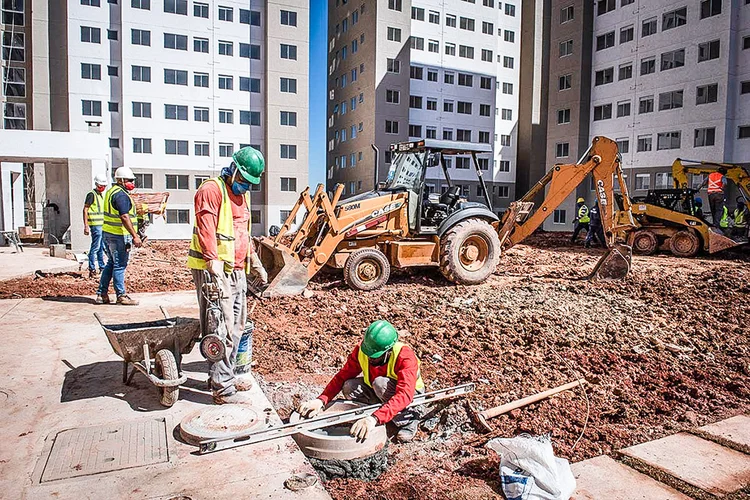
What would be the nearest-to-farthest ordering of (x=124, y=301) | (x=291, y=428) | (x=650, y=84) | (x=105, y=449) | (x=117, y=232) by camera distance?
1. (x=105, y=449)
2. (x=291, y=428)
3. (x=117, y=232)
4. (x=124, y=301)
5. (x=650, y=84)

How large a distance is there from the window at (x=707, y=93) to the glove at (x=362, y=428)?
30.9 metres

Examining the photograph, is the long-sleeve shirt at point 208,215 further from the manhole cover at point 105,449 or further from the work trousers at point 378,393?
the work trousers at point 378,393

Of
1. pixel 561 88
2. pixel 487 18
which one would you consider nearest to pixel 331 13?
pixel 487 18

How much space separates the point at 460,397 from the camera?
482 cm

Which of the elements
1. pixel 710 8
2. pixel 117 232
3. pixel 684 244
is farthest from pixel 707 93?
pixel 117 232

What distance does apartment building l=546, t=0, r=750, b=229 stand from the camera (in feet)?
90.0

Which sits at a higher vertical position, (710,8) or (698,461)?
(710,8)

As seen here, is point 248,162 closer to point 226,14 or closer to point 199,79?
point 199,79

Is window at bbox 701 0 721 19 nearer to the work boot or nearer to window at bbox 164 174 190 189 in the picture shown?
window at bbox 164 174 190 189

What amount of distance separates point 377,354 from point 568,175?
8.87 m

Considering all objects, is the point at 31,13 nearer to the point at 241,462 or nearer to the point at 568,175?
the point at 568,175

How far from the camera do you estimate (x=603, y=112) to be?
34469mm

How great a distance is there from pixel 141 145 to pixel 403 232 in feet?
87.5

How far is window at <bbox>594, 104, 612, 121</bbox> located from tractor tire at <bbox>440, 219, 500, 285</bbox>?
1087 inches
